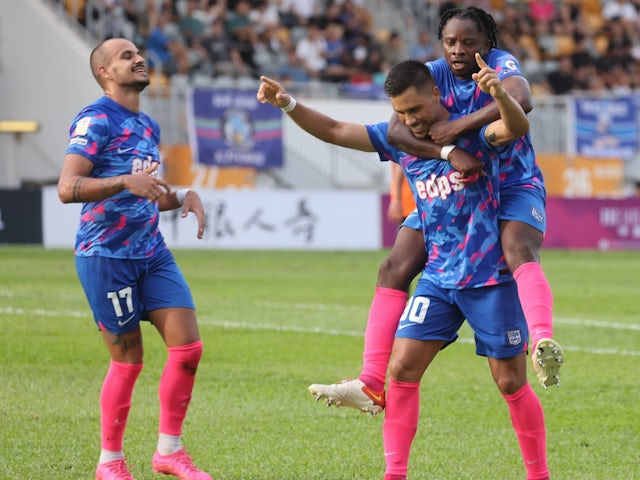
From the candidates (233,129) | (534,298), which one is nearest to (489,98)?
(534,298)

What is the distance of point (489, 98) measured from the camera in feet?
19.1

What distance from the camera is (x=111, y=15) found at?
27281 mm

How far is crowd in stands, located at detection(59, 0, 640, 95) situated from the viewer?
27.4 metres

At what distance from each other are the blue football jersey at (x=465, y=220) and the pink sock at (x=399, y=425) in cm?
56

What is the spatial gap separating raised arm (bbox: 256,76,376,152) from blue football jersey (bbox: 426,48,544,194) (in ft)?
1.52

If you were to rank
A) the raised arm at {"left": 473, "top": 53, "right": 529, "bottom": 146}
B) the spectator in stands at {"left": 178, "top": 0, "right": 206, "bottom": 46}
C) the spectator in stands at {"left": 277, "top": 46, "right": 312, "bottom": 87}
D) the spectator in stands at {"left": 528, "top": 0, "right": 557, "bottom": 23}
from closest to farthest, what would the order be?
the raised arm at {"left": 473, "top": 53, "right": 529, "bottom": 146} → the spectator in stands at {"left": 178, "top": 0, "right": 206, "bottom": 46} → the spectator in stands at {"left": 277, "top": 46, "right": 312, "bottom": 87} → the spectator in stands at {"left": 528, "top": 0, "right": 557, "bottom": 23}

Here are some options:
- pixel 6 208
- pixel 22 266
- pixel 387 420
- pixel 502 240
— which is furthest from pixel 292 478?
pixel 6 208

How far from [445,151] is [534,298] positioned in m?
0.81

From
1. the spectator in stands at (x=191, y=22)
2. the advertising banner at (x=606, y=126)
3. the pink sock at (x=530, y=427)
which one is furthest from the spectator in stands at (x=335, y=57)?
the pink sock at (x=530, y=427)

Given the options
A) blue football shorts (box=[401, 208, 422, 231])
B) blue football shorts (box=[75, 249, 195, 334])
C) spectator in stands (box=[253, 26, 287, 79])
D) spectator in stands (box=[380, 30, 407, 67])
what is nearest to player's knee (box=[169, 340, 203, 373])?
blue football shorts (box=[75, 249, 195, 334])

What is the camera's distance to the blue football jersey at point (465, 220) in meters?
5.70

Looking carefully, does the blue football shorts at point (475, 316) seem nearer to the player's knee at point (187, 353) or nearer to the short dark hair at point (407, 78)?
the short dark hair at point (407, 78)

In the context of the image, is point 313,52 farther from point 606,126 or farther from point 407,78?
point 407,78

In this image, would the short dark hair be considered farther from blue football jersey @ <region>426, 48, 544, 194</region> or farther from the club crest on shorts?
the club crest on shorts
